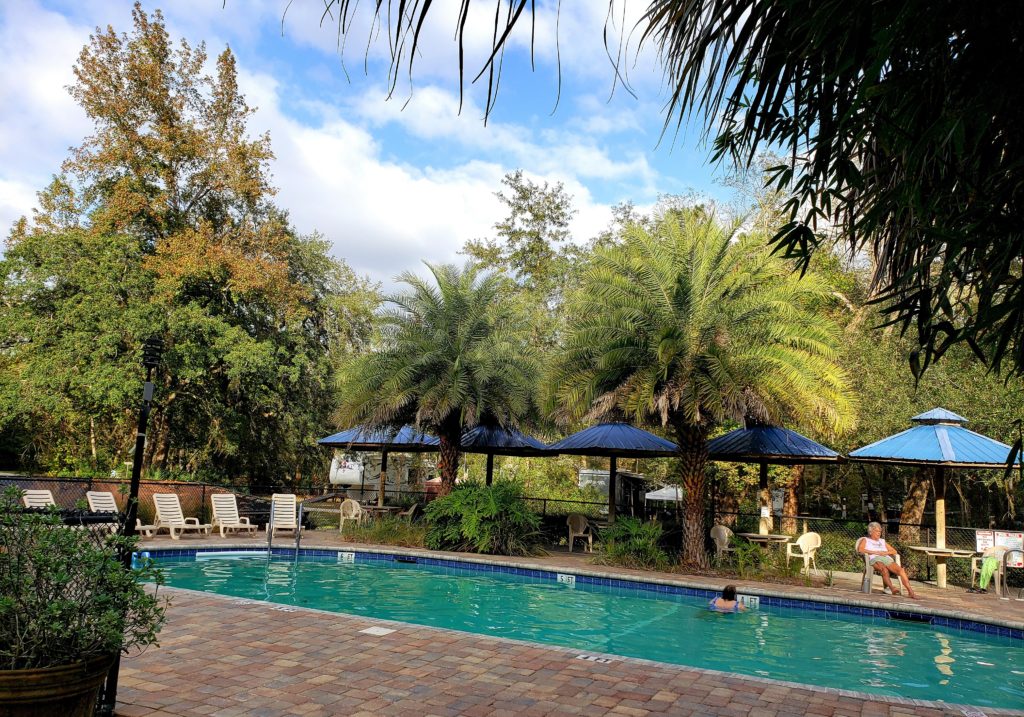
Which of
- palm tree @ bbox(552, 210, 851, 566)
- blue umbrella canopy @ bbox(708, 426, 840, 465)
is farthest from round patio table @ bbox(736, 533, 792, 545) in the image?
blue umbrella canopy @ bbox(708, 426, 840, 465)

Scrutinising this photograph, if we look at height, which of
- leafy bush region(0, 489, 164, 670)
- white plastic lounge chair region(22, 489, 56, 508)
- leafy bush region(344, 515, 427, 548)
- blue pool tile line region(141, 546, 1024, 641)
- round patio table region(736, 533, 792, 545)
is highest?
leafy bush region(0, 489, 164, 670)

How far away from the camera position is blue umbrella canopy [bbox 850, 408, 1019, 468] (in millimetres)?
12766

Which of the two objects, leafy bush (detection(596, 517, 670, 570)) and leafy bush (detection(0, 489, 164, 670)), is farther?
leafy bush (detection(596, 517, 670, 570))

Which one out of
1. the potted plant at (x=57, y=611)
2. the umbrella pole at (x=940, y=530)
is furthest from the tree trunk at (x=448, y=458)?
the potted plant at (x=57, y=611)

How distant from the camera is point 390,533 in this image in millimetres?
15906

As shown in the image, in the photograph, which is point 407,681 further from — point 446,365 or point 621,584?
point 446,365

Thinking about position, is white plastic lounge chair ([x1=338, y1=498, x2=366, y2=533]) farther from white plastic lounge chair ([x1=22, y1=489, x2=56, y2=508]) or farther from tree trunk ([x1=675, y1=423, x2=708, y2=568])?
tree trunk ([x1=675, y1=423, x2=708, y2=568])

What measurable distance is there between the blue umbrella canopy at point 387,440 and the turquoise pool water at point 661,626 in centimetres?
440

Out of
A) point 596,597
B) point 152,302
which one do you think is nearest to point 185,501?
point 152,302

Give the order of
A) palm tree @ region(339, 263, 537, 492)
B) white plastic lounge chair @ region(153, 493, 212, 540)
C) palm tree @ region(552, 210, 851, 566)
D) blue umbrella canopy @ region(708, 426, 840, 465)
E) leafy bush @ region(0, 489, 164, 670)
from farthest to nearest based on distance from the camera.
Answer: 1. palm tree @ region(339, 263, 537, 492)
2. white plastic lounge chair @ region(153, 493, 212, 540)
3. blue umbrella canopy @ region(708, 426, 840, 465)
4. palm tree @ region(552, 210, 851, 566)
5. leafy bush @ region(0, 489, 164, 670)

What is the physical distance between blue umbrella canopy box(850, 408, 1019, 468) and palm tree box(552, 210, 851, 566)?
1225 mm

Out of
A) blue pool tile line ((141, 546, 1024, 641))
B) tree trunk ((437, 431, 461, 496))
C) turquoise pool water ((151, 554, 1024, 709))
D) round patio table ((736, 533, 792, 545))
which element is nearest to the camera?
turquoise pool water ((151, 554, 1024, 709))

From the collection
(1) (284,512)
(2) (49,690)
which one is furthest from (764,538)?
(2) (49,690)

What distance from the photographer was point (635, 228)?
1354cm
